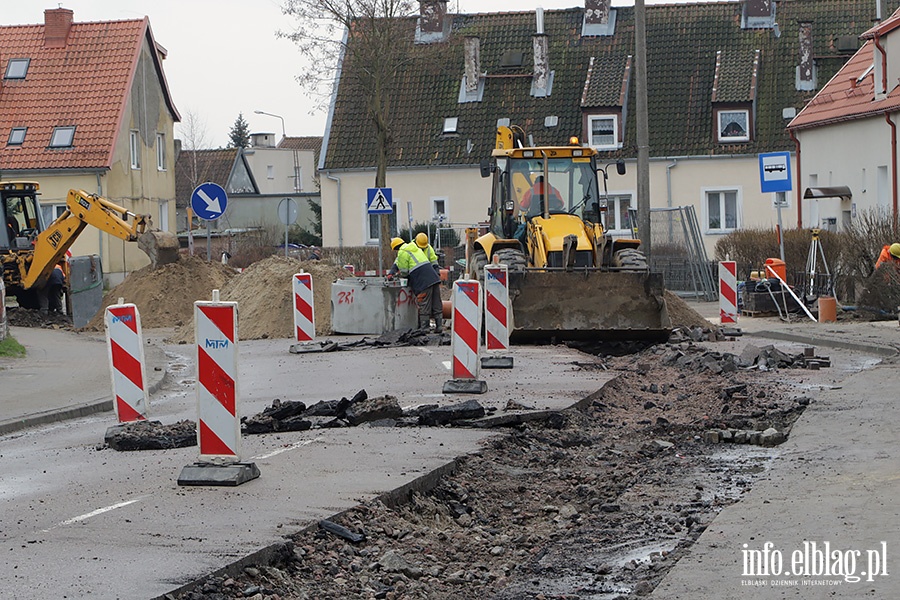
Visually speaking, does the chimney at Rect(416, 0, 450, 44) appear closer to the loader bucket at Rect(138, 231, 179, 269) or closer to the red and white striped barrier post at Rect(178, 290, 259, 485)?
the loader bucket at Rect(138, 231, 179, 269)

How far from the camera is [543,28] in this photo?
171 feet

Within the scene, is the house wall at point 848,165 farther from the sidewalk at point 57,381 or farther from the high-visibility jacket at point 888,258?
the sidewalk at point 57,381

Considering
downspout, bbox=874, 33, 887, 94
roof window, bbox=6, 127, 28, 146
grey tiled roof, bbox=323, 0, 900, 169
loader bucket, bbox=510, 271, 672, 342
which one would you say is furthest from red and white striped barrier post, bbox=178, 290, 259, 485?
roof window, bbox=6, 127, 28, 146

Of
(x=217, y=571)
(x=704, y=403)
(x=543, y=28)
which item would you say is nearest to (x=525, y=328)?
(x=704, y=403)

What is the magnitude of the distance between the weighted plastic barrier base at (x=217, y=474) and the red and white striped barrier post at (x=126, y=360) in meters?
3.09

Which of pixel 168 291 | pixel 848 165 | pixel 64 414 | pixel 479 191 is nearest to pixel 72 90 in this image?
pixel 479 191

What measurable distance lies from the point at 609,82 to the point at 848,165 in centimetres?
1488

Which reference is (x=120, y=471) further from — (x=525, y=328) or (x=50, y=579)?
(x=525, y=328)

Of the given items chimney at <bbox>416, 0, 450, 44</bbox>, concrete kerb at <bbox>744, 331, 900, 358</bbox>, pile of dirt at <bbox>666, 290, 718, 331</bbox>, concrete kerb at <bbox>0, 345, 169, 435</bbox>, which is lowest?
concrete kerb at <bbox>744, 331, 900, 358</bbox>

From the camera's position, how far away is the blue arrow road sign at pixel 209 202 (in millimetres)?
24438

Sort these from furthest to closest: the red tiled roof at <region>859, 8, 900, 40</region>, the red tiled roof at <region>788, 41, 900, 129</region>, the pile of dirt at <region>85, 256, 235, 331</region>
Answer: the red tiled roof at <region>788, 41, 900, 129</region> < the red tiled roof at <region>859, 8, 900, 40</region> < the pile of dirt at <region>85, 256, 235, 331</region>

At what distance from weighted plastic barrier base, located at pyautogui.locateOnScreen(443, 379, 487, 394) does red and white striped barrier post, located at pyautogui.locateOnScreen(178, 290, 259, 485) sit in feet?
16.3

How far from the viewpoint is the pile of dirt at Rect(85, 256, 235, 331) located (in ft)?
105

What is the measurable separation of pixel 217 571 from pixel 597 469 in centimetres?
439
